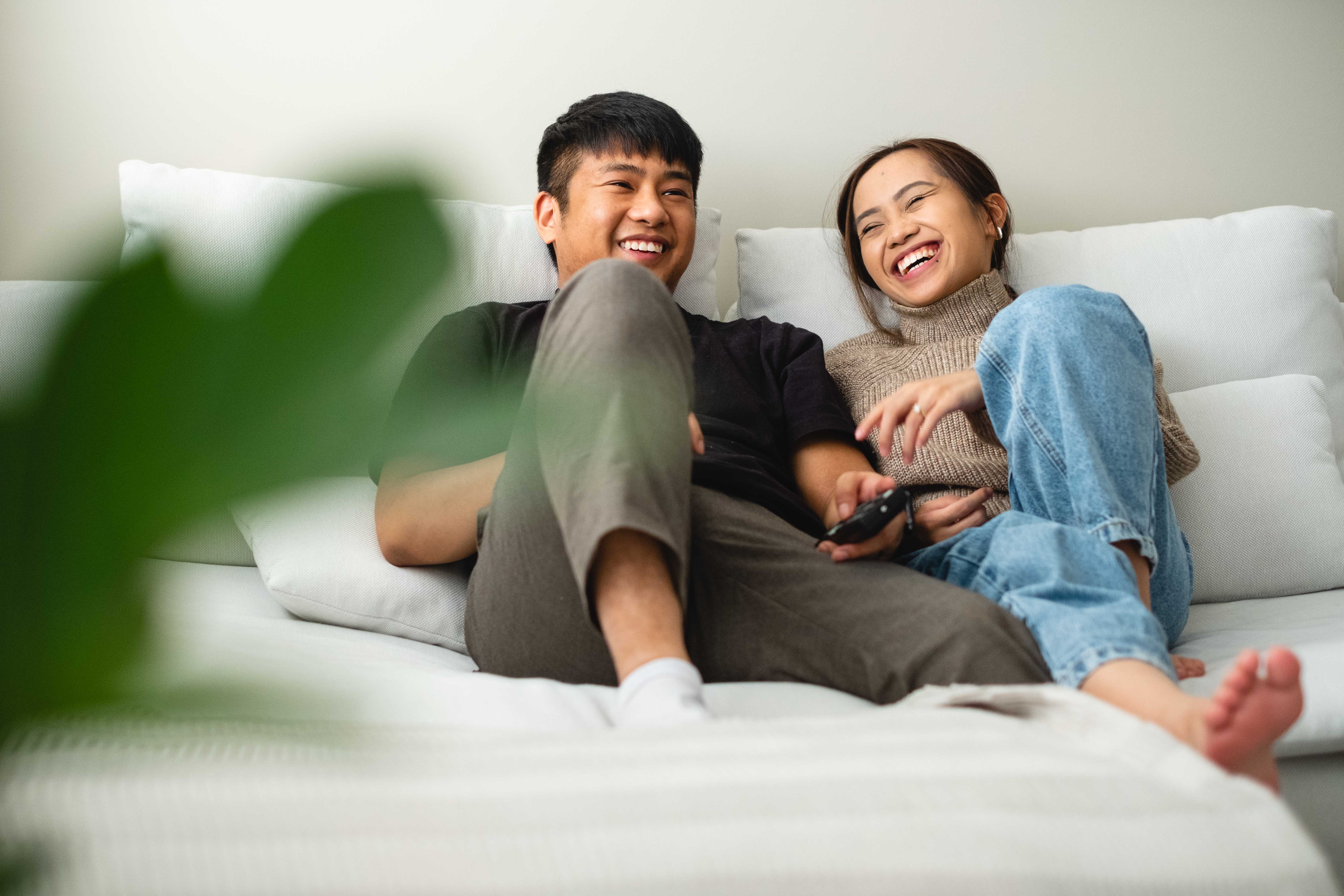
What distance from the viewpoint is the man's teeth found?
1365mm

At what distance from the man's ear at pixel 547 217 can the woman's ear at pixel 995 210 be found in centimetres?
70

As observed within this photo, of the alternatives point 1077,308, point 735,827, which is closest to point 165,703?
point 735,827

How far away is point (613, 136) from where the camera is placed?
1326 millimetres

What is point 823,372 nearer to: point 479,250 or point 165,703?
point 479,250

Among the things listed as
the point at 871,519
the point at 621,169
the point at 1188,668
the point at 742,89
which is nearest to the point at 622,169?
the point at 621,169

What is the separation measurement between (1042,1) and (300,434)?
2066mm

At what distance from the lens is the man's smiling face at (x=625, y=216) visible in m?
1.30

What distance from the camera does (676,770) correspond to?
44 cm

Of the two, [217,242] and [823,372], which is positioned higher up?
[217,242]

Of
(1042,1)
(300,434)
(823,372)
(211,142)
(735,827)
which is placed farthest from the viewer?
(1042,1)

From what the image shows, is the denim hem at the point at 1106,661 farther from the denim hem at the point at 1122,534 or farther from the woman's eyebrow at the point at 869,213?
the woman's eyebrow at the point at 869,213

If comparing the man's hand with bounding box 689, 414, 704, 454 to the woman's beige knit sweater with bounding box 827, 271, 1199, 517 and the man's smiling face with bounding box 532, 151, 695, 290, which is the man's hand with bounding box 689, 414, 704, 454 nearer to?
the woman's beige knit sweater with bounding box 827, 271, 1199, 517

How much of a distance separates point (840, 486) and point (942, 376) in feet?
0.79

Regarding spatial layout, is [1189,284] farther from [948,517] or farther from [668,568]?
[668,568]
